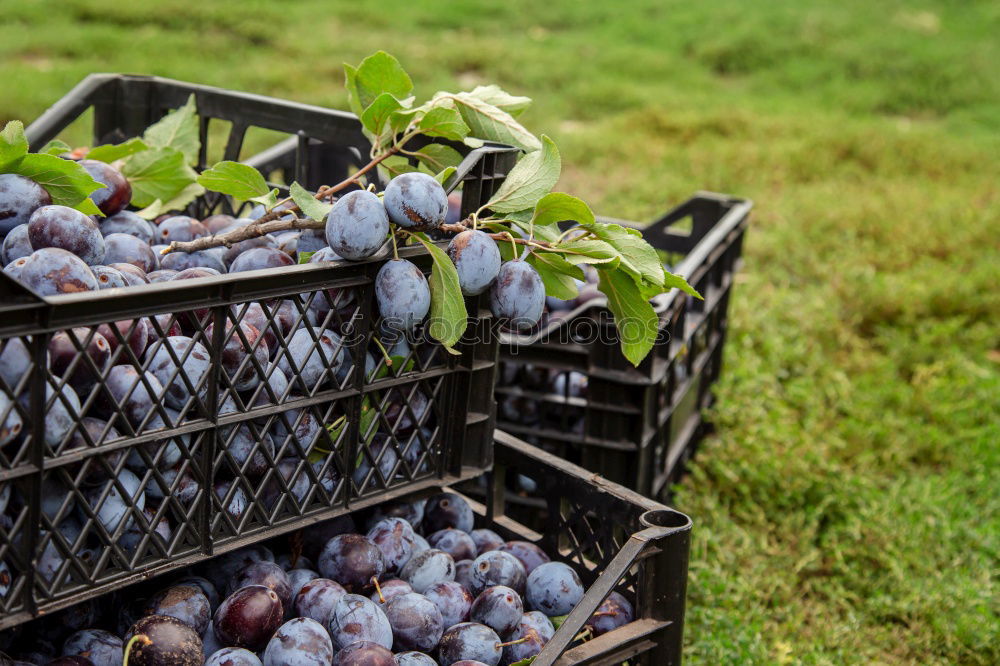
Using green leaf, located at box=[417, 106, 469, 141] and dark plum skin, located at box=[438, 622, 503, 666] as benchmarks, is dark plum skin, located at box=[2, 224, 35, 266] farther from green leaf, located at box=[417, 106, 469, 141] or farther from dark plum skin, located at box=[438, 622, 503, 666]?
dark plum skin, located at box=[438, 622, 503, 666]

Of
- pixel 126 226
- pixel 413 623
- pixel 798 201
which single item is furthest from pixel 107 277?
pixel 798 201

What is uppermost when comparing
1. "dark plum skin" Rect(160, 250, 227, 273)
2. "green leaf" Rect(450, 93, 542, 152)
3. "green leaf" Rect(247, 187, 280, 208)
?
"green leaf" Rect(450, 93, 542, 152)

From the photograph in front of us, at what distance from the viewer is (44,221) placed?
3.54 ft

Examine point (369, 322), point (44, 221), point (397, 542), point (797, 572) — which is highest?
point (44, 221)

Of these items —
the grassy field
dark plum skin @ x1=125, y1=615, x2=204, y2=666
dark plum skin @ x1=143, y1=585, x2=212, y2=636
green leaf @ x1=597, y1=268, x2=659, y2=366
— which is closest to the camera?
dark plum skin @ x1=125, y1=615, x2=204, y2=666

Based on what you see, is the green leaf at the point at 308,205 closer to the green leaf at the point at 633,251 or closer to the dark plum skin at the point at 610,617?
the green leaf at the point at 633,251

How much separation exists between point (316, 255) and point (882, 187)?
4170mm

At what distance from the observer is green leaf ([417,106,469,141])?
49.5 inches

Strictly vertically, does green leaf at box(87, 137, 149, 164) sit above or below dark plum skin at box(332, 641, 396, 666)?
above

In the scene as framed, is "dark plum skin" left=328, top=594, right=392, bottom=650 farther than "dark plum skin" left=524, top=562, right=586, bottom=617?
No

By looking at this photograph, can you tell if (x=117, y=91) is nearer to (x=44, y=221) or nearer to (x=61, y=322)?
(x=44, y=221)

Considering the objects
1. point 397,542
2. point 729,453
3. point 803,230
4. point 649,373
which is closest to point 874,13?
point 803,230

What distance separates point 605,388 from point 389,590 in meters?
0.66

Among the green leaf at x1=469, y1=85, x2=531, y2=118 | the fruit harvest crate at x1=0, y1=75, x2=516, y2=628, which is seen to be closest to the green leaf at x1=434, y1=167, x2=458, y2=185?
the fruit harvest crate at x1=0, y1=75, x2=516, y2=628
